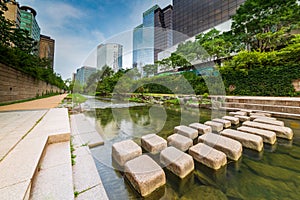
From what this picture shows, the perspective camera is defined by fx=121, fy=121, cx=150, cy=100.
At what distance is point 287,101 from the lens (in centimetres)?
576

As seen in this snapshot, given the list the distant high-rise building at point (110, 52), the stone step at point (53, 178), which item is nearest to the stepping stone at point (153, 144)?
the stone step at point (53, 178)

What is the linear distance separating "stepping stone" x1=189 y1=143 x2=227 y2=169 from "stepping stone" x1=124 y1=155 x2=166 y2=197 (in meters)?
0.88

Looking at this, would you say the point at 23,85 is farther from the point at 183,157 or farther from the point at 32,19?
the point at 32,19

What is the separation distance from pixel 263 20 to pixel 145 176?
18.0m

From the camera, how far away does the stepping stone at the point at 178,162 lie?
6.08 feet

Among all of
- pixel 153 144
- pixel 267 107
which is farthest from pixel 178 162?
pixel 267 107

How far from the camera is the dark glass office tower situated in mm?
17453

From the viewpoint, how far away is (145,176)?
1602 millimetres

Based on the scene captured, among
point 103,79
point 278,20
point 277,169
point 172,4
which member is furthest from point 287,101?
point 172,4

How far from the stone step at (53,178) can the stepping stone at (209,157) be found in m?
1.97

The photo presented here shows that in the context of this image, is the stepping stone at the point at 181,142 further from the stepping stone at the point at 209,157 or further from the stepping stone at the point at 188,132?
the stepping stone at the point at 188,132

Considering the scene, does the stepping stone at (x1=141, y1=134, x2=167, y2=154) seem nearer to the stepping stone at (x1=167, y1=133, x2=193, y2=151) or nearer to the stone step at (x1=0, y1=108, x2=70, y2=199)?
the stepping stone at (x1=167, y1=133, x2=193, y2=151)

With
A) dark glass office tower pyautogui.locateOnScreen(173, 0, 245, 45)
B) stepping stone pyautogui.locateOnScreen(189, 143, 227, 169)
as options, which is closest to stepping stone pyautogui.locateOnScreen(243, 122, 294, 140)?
stepping stone pyautogui.locateOnScreen(189, 143, 227, 169)

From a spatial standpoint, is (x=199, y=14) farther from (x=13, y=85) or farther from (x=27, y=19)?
(x=27, y=19)
